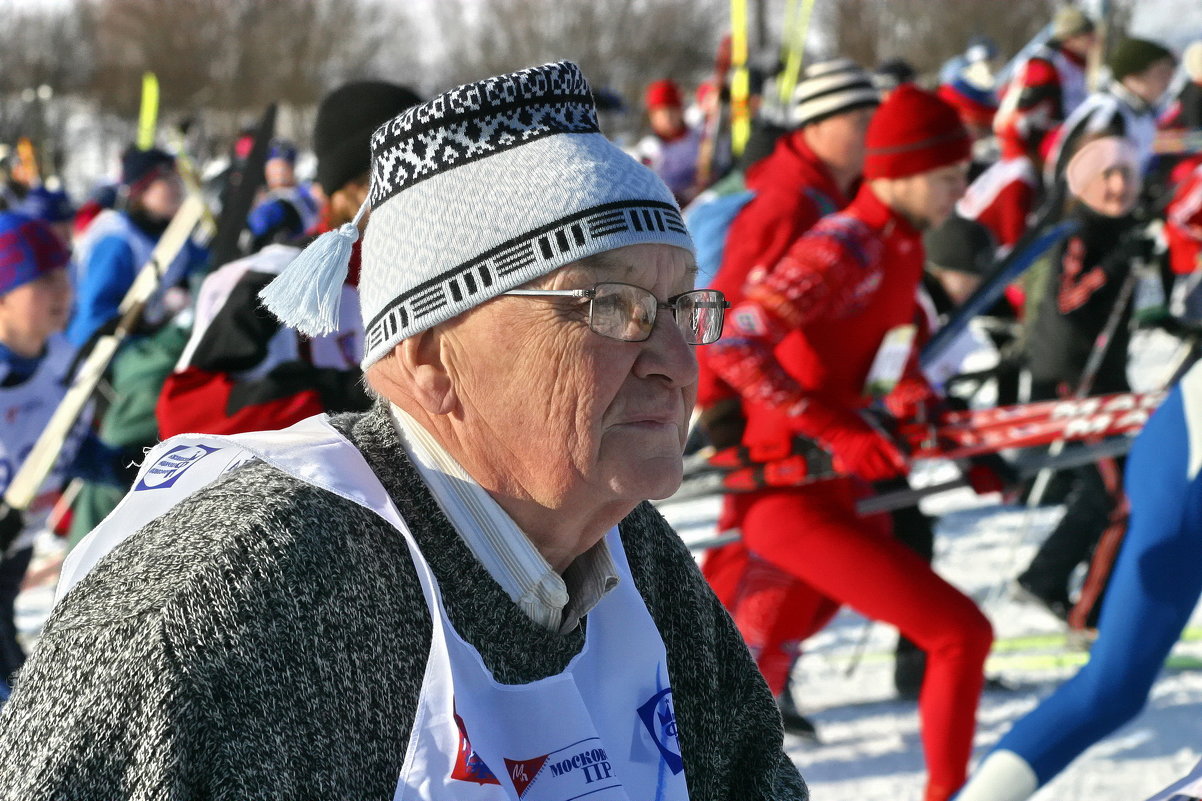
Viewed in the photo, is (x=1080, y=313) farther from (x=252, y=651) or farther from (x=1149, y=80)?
(x=252, y=651)

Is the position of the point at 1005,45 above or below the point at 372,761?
below

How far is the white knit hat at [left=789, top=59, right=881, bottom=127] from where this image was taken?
4426 mm

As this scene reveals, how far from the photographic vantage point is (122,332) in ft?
15.1

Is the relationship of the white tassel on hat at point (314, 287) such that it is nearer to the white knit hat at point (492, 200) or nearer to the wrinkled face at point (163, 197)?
the white knit hat at point (492, 200)

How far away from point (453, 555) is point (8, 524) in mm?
3111

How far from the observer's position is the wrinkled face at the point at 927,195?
352cm

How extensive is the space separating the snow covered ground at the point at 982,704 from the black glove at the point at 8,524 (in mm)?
1551

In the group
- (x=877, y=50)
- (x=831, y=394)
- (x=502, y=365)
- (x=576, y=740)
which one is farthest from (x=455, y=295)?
(x=877, y=50)

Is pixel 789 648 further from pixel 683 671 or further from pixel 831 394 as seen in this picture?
pixel 683 671

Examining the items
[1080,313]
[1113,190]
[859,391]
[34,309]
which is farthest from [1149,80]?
[34,309]

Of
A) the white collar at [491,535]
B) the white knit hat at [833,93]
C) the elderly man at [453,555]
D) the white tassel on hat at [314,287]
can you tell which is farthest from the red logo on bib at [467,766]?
the white knit hat at [833,93]

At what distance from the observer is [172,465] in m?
1.34

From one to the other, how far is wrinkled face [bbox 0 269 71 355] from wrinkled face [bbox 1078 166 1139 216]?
146 inches

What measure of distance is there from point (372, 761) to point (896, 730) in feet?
10.9
